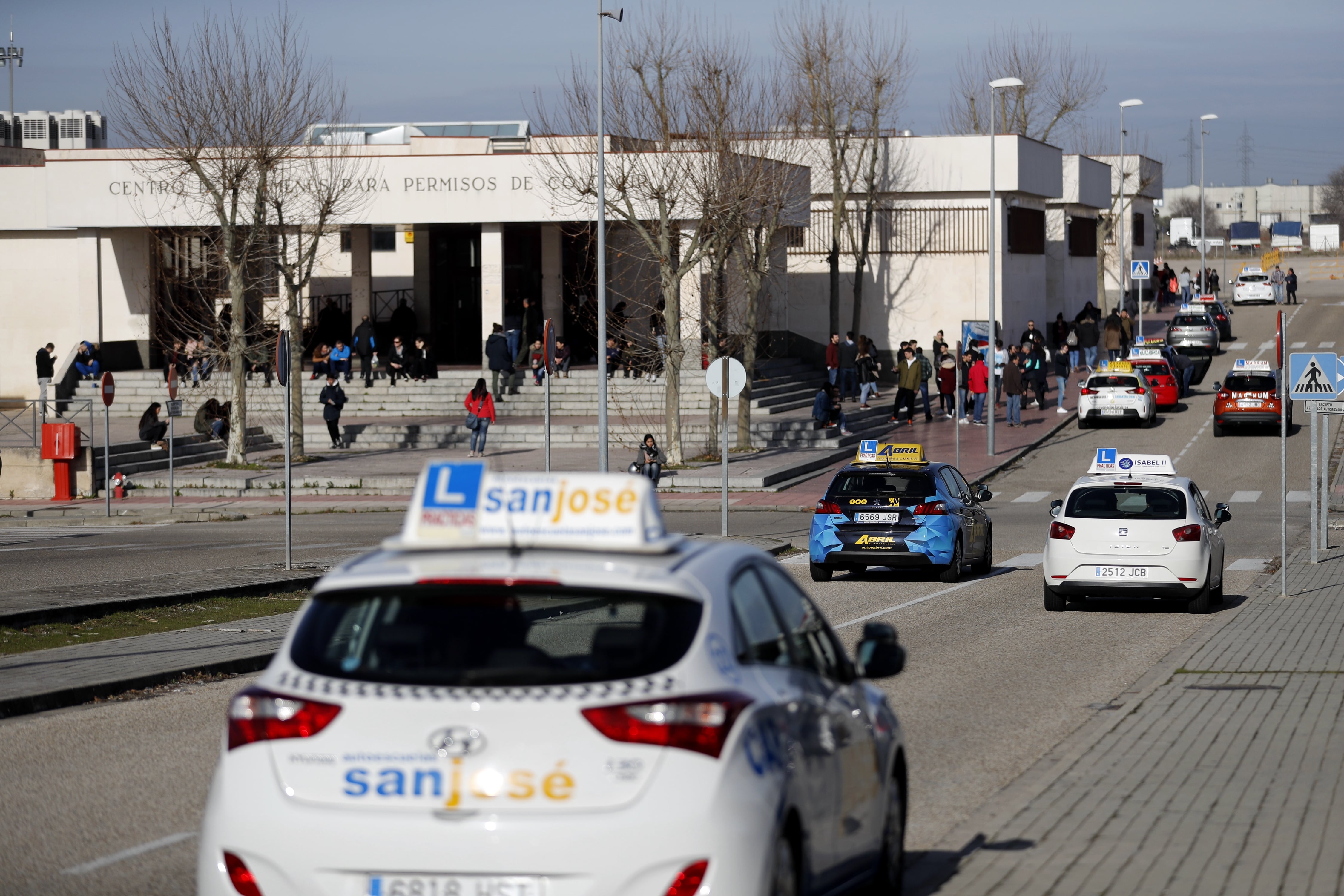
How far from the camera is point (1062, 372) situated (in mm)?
53625

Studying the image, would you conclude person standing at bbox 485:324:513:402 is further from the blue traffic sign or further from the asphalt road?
the blue traffic sign

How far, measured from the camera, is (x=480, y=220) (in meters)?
47.8

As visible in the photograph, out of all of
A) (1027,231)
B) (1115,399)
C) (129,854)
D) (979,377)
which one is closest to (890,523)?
(129,854)

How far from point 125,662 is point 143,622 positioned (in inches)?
106

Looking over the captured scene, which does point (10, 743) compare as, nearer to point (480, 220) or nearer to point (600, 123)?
point (600, 123)

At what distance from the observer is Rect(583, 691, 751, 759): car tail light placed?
180 inches

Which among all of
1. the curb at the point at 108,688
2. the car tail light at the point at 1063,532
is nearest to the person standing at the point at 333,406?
the car tail light at the point at 1063,532

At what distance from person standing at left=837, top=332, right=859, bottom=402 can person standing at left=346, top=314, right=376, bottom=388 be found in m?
13.1

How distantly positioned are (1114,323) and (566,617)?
4515 cm

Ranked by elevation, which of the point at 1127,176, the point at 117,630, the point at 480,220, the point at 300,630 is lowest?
the point at 117,630

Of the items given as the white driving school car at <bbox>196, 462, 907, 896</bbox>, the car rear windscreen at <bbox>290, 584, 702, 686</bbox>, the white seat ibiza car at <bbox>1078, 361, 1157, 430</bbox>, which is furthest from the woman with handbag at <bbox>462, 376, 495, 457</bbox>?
the car rear windscreen at <bbox>290, 584, 702, 686</bbox>

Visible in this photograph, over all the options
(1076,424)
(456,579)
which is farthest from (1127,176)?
(456,579)

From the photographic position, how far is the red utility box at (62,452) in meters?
35.2

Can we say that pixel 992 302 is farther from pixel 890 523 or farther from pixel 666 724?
pixel 666 724
